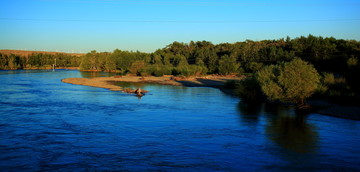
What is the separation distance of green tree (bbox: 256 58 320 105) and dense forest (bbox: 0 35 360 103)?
3.60m

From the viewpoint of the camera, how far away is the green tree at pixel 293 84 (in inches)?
1192

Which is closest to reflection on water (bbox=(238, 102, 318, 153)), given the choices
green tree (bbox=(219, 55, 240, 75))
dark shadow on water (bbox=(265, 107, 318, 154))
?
→ dark shadow on water (bbox=(265, 107, 318, 154))

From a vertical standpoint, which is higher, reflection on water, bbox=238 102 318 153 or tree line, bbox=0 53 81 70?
tree line, bbox=0 53 81 70

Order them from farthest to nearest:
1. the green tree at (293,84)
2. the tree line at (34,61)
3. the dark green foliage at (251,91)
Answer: the tree line at (34,61) → the dark green foliage at (251,91) → the green tree at (293,84)

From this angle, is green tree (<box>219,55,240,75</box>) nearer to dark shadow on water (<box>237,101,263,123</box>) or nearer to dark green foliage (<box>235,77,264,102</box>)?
dark green foliage (<box>235,77,264,102</box>)

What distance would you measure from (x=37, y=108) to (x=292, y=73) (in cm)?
2297

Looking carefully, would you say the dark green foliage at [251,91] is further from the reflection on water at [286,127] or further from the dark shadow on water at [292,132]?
the dark shadow on water at [292,132]

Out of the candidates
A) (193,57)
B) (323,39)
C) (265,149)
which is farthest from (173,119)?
(193,57)

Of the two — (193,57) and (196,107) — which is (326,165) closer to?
(196,107)

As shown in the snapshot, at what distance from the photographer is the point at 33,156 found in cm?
1572

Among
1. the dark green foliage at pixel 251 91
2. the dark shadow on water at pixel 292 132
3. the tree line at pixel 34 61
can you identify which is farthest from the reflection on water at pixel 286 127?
the tree line at pixel 34 61

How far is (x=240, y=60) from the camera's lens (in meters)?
91.4

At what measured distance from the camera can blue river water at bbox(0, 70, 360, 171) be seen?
1500 cm

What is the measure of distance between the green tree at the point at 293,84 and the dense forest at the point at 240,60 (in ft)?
11.8
